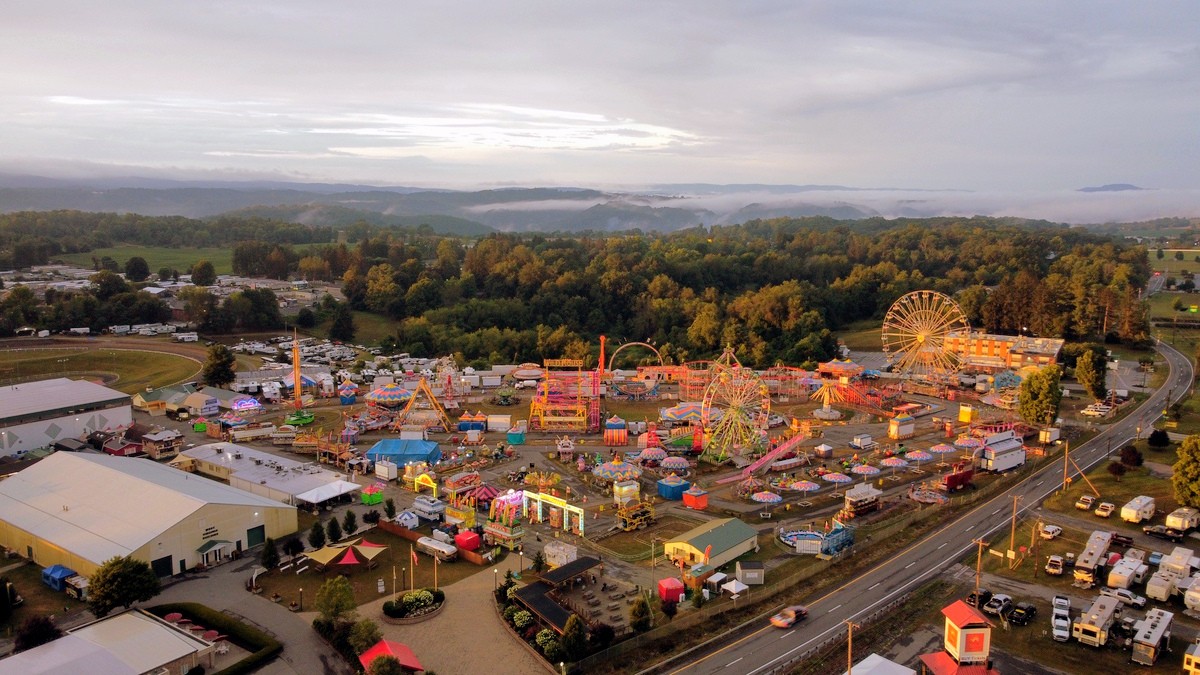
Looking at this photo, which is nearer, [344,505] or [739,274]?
[344,505]

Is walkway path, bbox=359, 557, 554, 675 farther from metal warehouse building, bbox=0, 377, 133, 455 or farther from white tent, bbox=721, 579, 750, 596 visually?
metal warehouse building, bbox=0, 377, 133, 455

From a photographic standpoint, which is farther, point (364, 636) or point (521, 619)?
point (521, 619)

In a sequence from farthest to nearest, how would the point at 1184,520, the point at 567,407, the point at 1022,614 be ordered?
the point at 567,407, the point at 1184,520, the point at 1022,614

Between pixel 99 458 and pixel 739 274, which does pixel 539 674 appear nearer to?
pixel 99 458

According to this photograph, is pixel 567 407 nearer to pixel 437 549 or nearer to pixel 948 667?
pixel 437 549

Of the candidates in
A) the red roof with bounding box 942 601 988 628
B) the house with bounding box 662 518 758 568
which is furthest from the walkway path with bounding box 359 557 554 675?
the red roof with bounding box 942 601 988 628

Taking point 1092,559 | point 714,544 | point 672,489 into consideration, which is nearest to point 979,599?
point 1092,559

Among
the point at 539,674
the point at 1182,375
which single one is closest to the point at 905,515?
the point at 539,674
